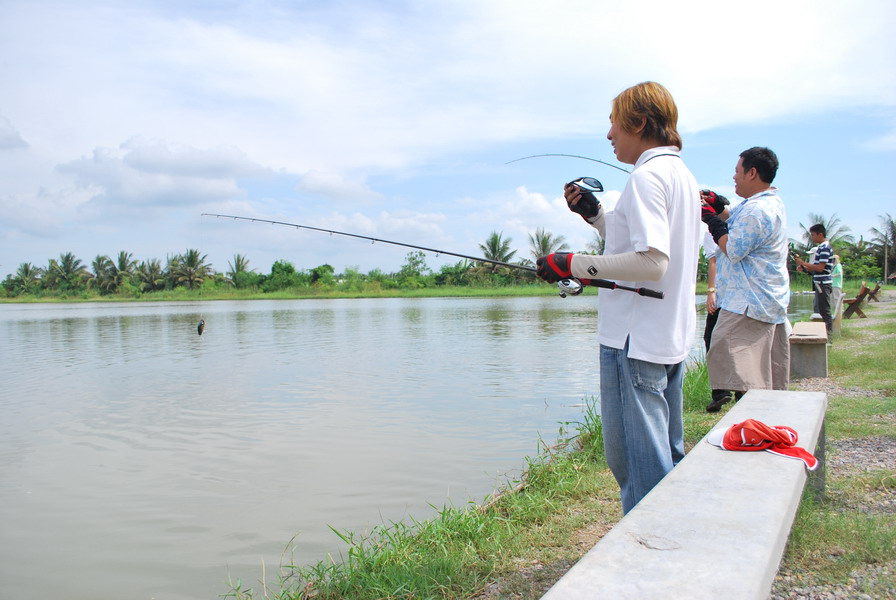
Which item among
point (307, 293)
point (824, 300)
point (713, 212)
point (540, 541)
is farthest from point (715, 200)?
point (307, 293)

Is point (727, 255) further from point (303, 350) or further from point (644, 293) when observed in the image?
point (303, 350)

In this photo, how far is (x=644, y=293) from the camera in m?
2.18

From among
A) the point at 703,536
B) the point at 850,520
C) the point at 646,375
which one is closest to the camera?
the point at 703,536

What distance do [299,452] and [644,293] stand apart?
4.36 metres

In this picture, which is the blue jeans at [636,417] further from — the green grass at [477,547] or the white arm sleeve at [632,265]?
the green grass at [477,547]

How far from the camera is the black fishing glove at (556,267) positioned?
88.7 inches

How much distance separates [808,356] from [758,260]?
293 cm

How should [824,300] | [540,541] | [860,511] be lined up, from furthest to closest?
[824,300] < [540,541] < [860,511]

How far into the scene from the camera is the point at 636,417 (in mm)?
2217

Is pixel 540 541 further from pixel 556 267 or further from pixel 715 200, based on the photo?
pixel 715 200

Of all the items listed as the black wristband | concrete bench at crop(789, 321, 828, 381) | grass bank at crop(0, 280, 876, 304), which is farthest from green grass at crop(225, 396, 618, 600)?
grass bank at crop(0, 280, 876, 304)

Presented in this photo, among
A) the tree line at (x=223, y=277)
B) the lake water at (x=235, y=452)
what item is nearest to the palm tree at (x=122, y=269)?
the tree line at (x=223, y=277)

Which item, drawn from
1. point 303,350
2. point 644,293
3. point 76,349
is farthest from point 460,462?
point 76,349

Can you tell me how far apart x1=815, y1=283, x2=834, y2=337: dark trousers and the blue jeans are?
8.02 metres
